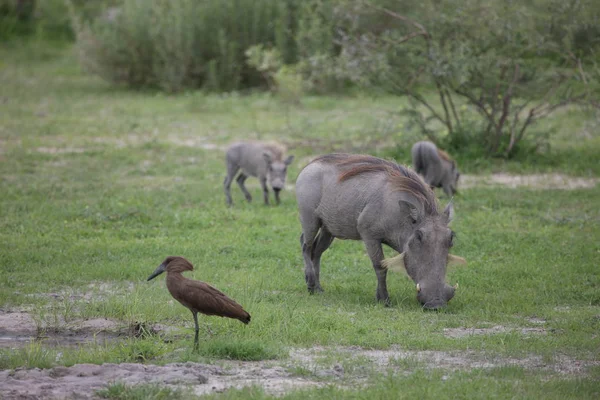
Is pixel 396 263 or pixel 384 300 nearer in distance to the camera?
pixel 396 263

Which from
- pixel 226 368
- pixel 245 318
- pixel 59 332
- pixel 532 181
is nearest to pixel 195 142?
pixel 532 181

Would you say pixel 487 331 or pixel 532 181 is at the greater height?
pixel 487 331

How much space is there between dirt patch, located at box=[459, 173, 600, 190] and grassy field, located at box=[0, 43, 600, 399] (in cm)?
30

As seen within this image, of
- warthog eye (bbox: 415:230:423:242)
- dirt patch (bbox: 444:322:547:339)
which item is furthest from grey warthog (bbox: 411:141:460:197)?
dirt patch (bbox: 444:322:547:339)

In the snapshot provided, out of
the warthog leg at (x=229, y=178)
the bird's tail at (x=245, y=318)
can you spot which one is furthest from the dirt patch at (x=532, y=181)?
the bird's tail at (x=245, y=318)

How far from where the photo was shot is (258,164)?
12.0 metres

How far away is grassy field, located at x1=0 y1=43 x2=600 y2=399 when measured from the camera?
5.85 metres

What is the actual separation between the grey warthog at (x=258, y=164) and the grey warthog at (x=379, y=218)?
137 inches

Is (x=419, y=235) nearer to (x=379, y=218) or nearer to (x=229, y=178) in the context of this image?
(x=379, y=218)

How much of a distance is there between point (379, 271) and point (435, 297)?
0.55m

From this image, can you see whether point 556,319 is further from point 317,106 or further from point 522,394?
point 317,106

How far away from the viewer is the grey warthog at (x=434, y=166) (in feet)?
38.2

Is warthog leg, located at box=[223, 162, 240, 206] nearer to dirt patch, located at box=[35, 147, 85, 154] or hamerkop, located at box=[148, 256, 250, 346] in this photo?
dirt patch, located at box=[35, 147, 85, 154]

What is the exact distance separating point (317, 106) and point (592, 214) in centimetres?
941
